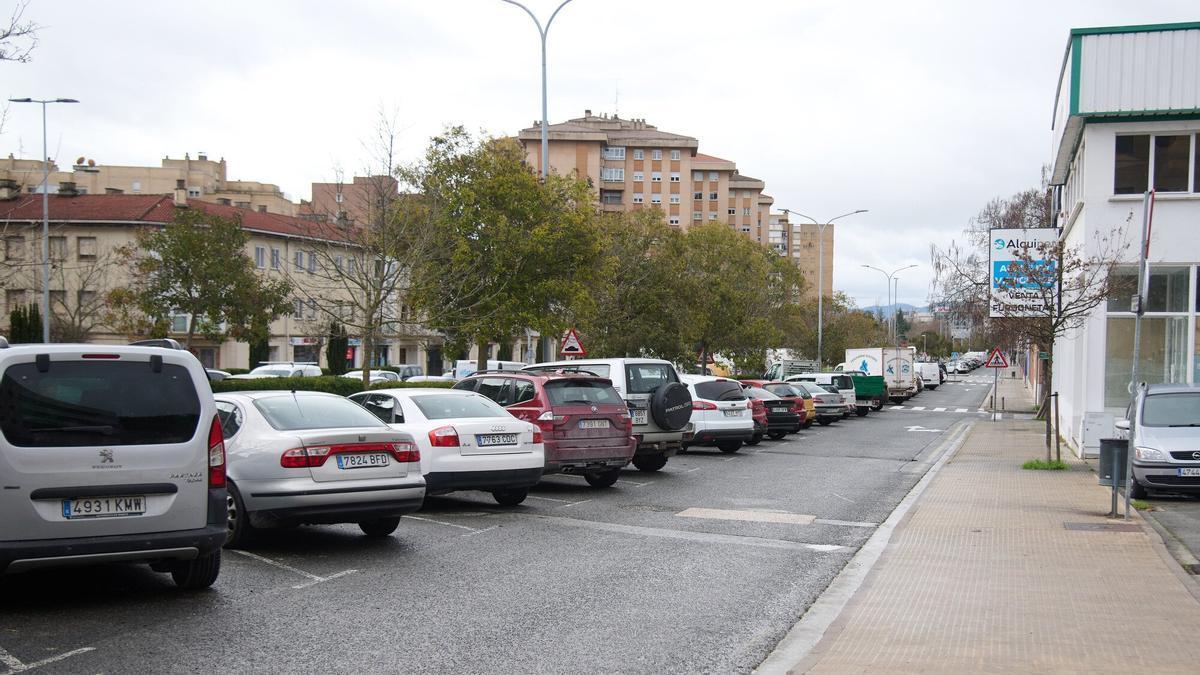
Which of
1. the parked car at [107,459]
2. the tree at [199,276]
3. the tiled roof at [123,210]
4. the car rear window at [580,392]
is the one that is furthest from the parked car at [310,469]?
the tiled roof at [123,210]

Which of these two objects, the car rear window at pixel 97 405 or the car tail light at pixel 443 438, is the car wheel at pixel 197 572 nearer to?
the car rear window at pixel 97 405

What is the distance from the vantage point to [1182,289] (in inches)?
814

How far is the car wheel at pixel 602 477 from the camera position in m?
16.1

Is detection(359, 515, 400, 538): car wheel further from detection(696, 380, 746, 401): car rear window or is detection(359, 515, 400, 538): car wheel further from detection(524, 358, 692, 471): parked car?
detection(696, 380, 746, 401): car rear window

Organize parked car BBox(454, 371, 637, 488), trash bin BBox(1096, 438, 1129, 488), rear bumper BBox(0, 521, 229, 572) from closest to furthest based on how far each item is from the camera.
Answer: rear bumper BBox(0, 521, 229, 572) < trash bin BBox(1096, 438, 1129, 488) < parked car BBox(454, 371, 637, 488)

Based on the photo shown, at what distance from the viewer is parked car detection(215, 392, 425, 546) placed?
995cm

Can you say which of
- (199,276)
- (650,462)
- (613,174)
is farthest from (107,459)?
(613,174)

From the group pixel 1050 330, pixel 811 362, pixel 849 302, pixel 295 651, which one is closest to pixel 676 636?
pixel 295 651

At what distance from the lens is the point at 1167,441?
592 inches

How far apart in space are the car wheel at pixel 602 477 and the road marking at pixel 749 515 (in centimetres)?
243

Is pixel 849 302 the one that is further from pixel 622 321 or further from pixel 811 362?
pixel 622 321

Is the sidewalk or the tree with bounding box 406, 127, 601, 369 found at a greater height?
the tree with bounding box 406, 127, 601, 369

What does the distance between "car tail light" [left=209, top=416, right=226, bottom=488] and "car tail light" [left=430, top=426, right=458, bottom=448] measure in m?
4.58

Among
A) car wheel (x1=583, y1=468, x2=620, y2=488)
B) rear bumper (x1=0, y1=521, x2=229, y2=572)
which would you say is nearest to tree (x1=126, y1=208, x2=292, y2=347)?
car wheel (x1=583, y1=468, x2=620, y2=488)
